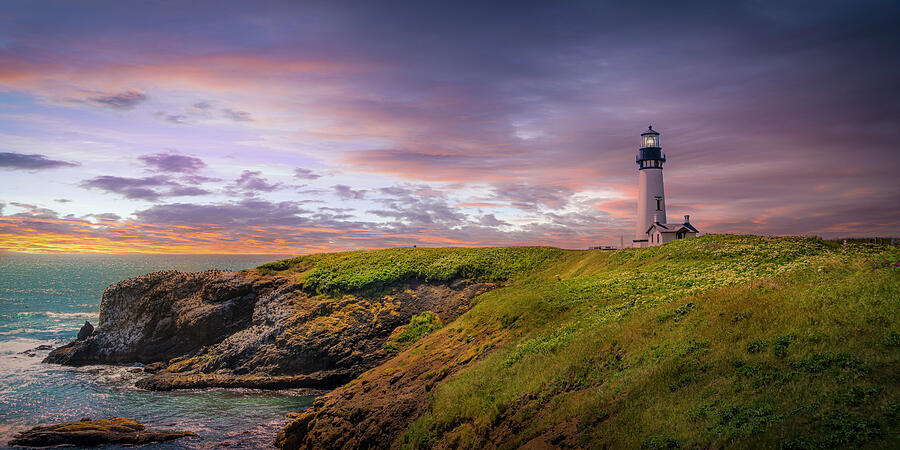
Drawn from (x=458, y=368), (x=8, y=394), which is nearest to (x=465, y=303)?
(x=458, y=368)

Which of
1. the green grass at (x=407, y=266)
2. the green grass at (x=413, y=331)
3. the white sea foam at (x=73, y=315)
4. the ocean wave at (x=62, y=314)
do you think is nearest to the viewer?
the green grass at (x=413, y=331)

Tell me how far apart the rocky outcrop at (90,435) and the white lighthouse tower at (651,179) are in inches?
1912

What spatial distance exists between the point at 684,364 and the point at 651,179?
4565 centimetres

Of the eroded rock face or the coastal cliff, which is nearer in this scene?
the coastal cliff

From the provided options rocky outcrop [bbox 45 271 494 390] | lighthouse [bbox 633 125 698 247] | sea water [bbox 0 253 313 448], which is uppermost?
lighthouse [bbox 633 125 698 247]

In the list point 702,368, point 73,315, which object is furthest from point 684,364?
point 73,315

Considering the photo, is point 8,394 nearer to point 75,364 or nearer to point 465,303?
point 75,364

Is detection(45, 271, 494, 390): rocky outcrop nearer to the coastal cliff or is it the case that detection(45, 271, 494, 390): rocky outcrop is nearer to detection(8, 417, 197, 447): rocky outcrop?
the coastal cliff

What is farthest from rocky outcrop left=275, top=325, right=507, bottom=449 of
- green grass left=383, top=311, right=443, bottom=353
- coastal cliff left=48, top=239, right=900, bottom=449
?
green grass left=383, top=311, right=443, bottom=353

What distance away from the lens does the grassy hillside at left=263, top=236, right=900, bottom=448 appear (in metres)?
10.9

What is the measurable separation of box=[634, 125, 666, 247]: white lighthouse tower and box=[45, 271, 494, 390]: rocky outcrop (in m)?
25.6

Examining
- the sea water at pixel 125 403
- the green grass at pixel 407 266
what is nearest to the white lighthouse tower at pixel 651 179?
the green grass at pixel 407 266

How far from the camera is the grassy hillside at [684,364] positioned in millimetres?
10891

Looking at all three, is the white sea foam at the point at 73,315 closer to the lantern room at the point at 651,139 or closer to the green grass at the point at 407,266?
the green grass at the point at 407,266
